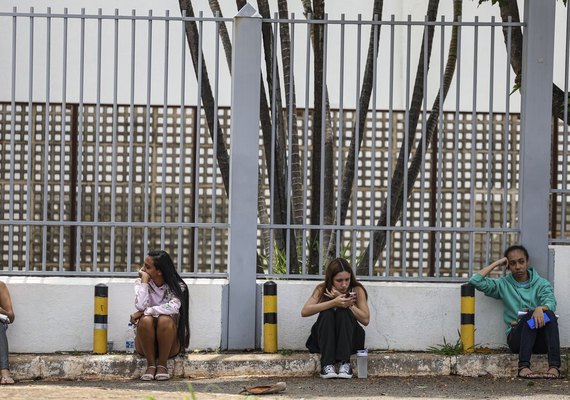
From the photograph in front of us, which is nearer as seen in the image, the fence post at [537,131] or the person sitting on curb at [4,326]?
the person sitting on curb at [4,326]

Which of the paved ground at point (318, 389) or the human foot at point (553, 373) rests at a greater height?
the human foot at point (553, 373)

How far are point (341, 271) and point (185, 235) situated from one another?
4.37 meters

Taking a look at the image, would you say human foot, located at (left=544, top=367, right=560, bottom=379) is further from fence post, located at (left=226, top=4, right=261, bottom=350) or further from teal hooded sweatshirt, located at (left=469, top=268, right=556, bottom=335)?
fence post, located at (left=226, top=4, right=261, bottom=350)

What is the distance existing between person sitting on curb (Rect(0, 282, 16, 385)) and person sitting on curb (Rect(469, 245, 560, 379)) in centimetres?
333

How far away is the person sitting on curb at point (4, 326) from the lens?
9.00m

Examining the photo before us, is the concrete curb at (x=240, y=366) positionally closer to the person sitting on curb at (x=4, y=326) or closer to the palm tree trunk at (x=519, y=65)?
the person sitting on curb at (x=4, y=326)

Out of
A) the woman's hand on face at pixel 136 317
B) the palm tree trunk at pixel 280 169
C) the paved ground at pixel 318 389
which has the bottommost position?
the paved ground at pixel 318 389

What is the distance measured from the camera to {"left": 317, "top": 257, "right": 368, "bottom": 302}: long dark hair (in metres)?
9.42

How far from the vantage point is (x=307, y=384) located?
29.6 ft

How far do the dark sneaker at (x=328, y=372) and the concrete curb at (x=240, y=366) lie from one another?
18 centimetres

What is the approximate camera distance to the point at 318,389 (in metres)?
8.80

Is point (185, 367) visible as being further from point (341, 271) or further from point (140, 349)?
point (341, 271)

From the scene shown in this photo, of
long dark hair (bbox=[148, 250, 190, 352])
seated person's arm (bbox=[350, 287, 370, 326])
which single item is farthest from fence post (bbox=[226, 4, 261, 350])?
seated person's arm (bbox=[350, 287, 370, 326])

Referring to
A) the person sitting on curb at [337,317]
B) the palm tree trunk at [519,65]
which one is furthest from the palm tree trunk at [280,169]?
the palm tree trunk at [519,65]
